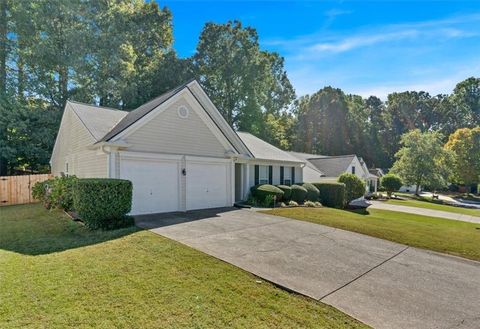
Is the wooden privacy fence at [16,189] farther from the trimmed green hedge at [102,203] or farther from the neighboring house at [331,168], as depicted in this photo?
the neighboring house at [331,168]

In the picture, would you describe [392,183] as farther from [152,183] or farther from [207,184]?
[152,183]

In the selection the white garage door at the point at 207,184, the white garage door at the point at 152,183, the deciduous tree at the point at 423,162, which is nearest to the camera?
the white garage door at the point at 152,183

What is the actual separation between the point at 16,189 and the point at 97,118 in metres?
7.77

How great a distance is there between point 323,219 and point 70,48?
77.2 feet

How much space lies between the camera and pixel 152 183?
36.2 feet

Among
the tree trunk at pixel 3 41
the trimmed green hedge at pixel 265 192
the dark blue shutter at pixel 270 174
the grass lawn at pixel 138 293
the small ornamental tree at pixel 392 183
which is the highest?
the tree trunk at pixel 3 41

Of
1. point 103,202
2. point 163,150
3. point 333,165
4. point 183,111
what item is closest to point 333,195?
point 333,165

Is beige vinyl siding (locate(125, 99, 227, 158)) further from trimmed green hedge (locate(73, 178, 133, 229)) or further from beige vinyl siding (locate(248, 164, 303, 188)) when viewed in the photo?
beige vinyl siding (locate(248, 164, 303, 188))

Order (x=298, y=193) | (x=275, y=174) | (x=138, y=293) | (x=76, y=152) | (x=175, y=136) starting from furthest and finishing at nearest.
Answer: (x=275, y=174)
(x=298, y=193)
(x=76, y=152)
(x=175, y=136)
(x=138, y=293)

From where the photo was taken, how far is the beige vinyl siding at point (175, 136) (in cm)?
1093

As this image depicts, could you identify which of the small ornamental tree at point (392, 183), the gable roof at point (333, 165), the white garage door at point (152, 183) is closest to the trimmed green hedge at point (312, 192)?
the gable roof at point (333, 165)

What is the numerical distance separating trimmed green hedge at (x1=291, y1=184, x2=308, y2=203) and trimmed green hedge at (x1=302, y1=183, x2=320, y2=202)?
756 millimetres

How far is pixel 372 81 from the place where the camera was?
16.4 metres

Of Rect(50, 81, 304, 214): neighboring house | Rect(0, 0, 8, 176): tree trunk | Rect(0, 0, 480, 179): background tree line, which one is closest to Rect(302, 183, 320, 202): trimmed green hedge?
Rect(50, 81, 304, 214): neighboring house
